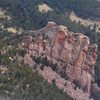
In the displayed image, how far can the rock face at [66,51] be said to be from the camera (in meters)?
160

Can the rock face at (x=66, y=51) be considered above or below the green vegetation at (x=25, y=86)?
below

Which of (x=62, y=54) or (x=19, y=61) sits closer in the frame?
(x=19, y=61)

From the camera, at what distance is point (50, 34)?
162 meters

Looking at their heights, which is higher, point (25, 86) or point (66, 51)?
point (25, 86)

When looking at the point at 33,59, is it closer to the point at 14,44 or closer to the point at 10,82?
the point at 14,44

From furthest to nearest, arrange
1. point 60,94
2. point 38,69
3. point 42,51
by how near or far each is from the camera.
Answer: point 42,51, point 38,69, point 60,94

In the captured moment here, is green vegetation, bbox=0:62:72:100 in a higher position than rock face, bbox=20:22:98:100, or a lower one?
higher

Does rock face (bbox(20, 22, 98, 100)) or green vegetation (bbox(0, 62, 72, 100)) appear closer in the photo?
green vegetation (bbox(0, 62, 72, 100))

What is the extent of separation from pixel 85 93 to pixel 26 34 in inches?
820

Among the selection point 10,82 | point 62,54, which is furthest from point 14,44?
point 10,82

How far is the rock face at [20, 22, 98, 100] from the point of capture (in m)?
160

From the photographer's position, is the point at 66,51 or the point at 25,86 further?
the point at 66,51

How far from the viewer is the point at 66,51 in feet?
542

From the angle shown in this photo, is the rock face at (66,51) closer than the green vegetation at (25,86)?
No
